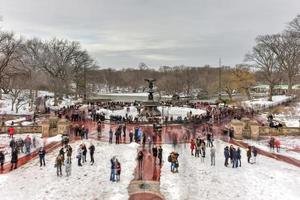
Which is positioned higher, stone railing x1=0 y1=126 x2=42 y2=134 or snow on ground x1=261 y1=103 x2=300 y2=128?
snow on ground x1=261 y1=103 x2=300 y2=128

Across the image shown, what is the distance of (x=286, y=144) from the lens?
90.5 ft

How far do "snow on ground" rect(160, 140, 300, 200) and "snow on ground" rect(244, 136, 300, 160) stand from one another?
3226 mm

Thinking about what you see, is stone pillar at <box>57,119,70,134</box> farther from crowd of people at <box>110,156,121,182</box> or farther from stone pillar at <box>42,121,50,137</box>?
crowd of people at <box>110,156,121,182</box>

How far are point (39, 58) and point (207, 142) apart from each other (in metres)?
49.4

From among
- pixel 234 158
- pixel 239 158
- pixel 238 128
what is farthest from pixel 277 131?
pixel 234 158

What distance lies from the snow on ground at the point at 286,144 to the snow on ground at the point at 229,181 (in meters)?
3.23

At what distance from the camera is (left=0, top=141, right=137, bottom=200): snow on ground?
1563cm

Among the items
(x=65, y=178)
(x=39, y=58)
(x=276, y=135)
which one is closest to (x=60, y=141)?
(x=65, y=178)

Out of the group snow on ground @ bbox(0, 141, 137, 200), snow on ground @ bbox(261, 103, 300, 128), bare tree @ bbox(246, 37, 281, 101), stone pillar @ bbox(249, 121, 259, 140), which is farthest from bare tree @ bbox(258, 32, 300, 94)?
snow on ground @ bbox(0, 141, 137, 200)

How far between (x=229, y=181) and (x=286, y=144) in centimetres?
1172

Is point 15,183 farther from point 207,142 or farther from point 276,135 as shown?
point 276,135

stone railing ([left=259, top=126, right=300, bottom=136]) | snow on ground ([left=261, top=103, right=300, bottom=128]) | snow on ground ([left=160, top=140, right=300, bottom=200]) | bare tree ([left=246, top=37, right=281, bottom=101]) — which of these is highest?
bare tree ([left=246, top=37, right=281, bottom=101])

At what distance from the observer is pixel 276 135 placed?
30.5 metres

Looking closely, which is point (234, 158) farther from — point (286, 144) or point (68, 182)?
point (286, 144)
